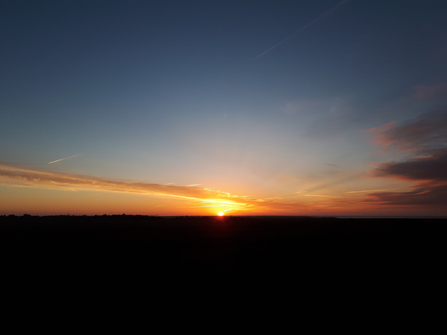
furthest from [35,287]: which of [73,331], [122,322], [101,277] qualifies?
[122,322]

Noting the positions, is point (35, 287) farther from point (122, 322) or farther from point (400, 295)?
point (400, 295)

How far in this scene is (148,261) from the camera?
41.2 ft

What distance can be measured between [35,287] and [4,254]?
325 inches

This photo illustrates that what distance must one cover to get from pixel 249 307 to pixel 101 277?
615 centimetres

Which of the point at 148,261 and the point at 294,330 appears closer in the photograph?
the point at 294,330

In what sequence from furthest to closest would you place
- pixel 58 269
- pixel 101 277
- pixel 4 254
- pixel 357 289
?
pixel 4 254 < pixel 58 269 < pixel 101 277 < pixel 357 289

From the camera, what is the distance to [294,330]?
6152 mm

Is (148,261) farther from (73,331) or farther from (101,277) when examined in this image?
(73,331)

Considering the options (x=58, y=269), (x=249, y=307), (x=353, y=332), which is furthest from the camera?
(x=58, y=269)

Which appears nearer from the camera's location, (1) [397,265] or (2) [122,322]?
(2) [122,322]

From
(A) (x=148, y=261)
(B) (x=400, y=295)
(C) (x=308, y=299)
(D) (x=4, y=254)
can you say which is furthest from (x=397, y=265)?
(D) (x=4, y=254)

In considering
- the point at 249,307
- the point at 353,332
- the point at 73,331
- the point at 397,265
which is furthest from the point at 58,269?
the point at 397,265

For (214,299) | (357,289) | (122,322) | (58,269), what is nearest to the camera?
(122,322)

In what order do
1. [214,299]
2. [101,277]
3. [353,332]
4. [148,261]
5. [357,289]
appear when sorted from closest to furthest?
[353,332] → [214,299] → [357,289] → [101,277] → [148,261]
